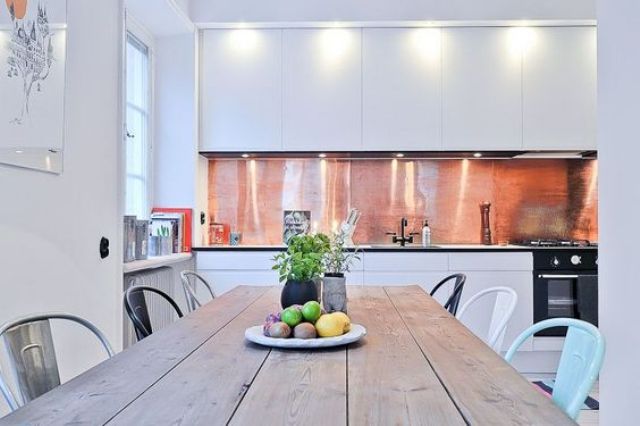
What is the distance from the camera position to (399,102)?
416 cm

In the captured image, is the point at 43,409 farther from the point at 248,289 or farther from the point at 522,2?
the point at 522,2

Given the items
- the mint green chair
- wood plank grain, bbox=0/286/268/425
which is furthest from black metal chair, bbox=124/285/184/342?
the mint green chair

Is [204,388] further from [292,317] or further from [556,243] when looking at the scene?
[556,243]

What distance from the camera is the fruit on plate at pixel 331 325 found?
145 cm

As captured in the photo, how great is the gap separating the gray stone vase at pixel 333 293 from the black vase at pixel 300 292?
0.13 ft

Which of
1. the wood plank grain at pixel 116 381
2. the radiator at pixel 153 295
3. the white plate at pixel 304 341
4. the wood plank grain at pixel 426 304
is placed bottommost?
the radiator at pixel 153 295

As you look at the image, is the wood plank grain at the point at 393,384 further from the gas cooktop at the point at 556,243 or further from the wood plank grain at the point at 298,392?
the gas cooktop at the point at 556,243

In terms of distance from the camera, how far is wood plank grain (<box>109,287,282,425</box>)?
914mm

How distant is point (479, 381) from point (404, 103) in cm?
329

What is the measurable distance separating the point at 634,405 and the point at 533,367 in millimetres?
1997

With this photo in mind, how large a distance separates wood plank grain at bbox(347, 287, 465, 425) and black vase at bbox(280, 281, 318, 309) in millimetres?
205

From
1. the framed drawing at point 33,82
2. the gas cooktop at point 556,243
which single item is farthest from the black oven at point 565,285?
the framed drawing at point 33,82

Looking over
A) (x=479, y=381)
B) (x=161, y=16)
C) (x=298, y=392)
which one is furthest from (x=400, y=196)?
(x=298, y=392)

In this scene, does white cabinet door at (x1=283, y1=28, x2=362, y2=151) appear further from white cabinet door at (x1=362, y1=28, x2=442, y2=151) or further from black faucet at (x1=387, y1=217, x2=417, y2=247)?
black faucet at (x1=387, y1=217, x2=417, y2=247)
